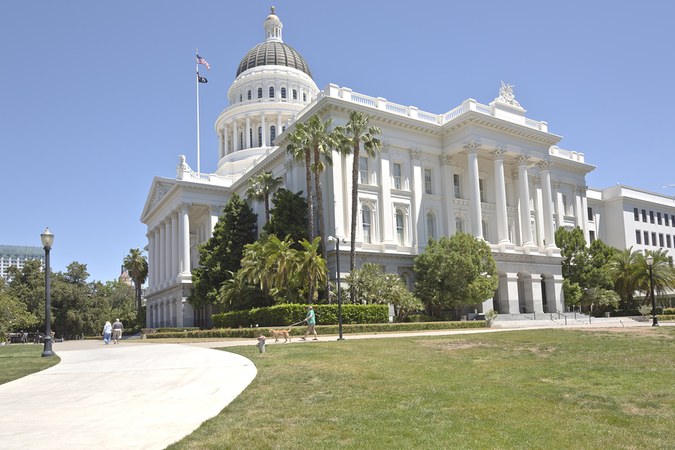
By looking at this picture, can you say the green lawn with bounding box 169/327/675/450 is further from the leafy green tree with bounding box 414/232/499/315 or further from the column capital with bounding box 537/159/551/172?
the column capital with bounding box 537/159/551/172

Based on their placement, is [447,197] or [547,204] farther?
[547,204]

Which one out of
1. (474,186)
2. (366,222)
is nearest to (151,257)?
(366,222)

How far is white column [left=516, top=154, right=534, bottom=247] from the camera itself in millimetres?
51500

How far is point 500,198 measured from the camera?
4962 cm

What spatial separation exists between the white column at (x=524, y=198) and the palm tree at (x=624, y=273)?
8447mm

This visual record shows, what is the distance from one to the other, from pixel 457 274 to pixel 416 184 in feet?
37.9

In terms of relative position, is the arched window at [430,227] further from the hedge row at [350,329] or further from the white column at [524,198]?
the hedge row at [350,329]

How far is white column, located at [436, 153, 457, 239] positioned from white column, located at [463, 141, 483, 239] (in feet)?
6.69

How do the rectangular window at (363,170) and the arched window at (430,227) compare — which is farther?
the arched window at (430,227)

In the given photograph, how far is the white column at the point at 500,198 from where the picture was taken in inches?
1929

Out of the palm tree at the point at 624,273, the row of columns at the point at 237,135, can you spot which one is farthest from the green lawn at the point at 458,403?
the row of columns at the point at 237,135

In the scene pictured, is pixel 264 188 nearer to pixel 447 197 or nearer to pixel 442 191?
pixel 442 191

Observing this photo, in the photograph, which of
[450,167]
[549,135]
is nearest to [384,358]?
[450,167]

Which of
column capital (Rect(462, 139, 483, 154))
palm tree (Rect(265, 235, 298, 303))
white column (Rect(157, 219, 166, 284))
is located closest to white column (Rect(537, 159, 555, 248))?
column capital (Rect(462, 139, 483, 154))
